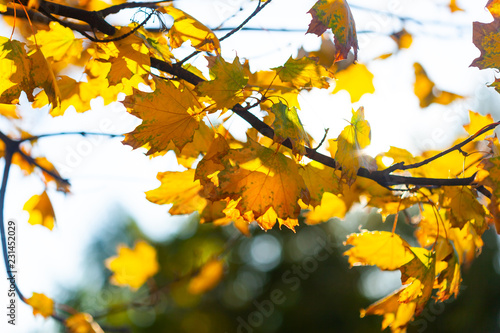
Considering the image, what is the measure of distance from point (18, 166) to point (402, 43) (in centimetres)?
147

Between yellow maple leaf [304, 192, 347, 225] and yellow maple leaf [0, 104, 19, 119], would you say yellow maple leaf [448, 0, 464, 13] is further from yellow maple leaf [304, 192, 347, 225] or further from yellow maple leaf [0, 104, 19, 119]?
yellow maple leaf [0, 104, 19, 119]

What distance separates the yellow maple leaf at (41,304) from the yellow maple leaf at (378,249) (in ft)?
2.96

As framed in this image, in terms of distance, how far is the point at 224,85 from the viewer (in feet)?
2.05

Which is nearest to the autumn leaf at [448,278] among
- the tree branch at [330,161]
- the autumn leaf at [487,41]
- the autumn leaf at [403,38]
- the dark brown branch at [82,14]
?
the tree branch at [330,161]

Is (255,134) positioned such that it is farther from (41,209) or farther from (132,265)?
(132,265)

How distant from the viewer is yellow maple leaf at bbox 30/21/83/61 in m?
0.83

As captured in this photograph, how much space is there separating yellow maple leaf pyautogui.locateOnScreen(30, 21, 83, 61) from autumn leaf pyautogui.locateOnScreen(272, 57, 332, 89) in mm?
468

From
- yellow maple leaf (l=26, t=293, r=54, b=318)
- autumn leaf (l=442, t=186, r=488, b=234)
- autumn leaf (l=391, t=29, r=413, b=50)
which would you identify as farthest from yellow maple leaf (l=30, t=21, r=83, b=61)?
autumn leaf (l=391, t=29, r=413, b=50)

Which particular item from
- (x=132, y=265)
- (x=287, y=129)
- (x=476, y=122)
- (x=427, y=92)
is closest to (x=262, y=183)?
(x=287, y=129)

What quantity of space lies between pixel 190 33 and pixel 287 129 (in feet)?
1.02

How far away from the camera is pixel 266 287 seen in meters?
9.38

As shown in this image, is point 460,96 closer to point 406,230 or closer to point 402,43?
point 402,43

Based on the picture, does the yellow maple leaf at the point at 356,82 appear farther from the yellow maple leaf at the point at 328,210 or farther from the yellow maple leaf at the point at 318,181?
the yellow maple leaf at the point at 318,181

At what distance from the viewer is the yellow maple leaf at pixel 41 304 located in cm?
118
